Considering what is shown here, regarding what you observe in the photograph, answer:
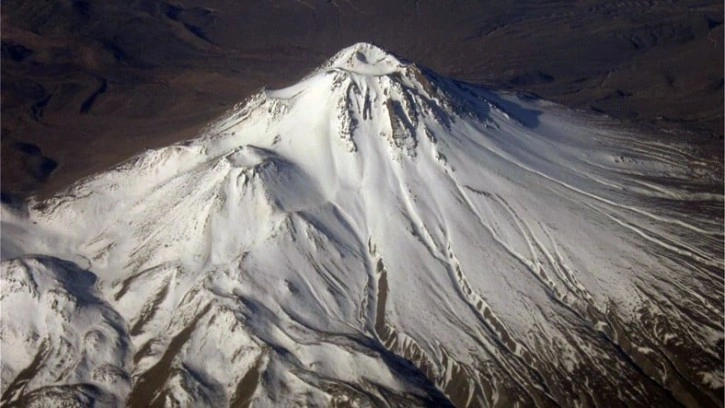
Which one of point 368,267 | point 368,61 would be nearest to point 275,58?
point 368,61

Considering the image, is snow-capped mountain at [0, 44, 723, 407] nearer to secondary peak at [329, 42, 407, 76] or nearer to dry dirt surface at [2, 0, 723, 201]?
secondary peak at [329, 42, 407, 76]

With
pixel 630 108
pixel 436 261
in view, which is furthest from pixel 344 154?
pixel 630 108

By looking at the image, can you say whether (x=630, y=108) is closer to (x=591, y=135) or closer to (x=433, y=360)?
(x=591, y=135)

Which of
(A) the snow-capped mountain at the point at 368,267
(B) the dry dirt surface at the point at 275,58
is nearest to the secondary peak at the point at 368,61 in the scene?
(A) the snow-capped mountain at the point at 368,267

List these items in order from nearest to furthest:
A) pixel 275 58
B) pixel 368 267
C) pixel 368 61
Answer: pixel 368 267, pixel 368 61, pixel 275 58

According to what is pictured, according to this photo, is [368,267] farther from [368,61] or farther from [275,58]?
[275,58]
